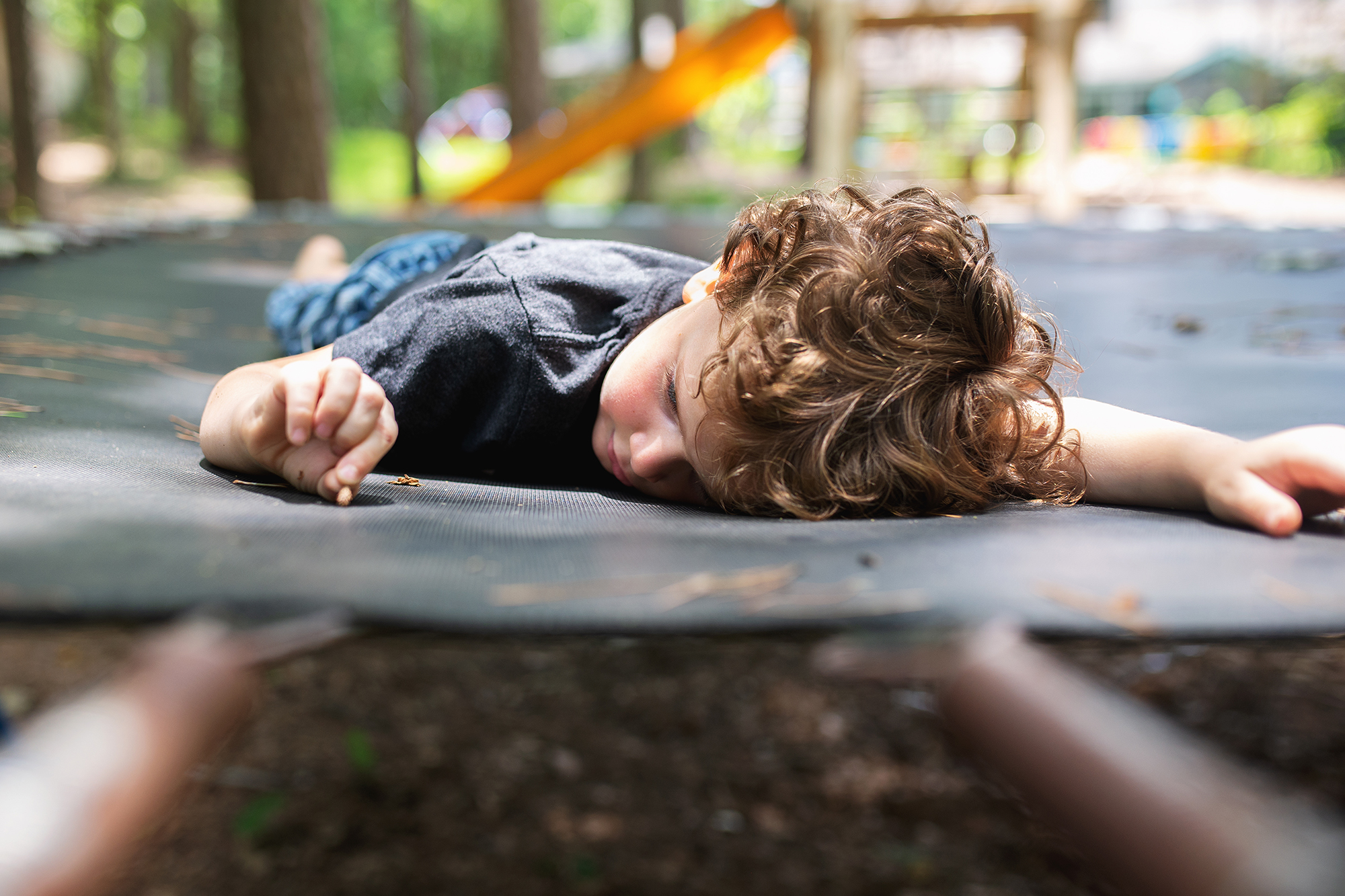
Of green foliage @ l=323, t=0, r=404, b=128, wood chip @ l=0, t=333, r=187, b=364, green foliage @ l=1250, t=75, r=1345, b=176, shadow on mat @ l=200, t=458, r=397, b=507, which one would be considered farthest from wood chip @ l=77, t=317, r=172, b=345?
green foliage @ l=323, t=0, r=404, b=128

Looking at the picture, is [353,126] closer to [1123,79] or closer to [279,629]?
[1123,79]

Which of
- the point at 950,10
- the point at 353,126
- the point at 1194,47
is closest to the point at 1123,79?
the point at 1194,47

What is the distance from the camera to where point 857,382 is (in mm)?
899

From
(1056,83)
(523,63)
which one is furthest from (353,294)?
(523,63)

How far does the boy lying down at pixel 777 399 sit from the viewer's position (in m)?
0.79

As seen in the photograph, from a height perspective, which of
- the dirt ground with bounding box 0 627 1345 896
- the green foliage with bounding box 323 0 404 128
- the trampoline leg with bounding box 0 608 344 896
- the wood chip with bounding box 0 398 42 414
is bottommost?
the dirt ground with bounding box 0 627 1345 896

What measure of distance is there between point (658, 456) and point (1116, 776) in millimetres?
480

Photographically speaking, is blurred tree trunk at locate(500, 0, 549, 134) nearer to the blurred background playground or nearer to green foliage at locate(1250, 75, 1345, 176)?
the blurred background playground

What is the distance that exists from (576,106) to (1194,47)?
16317 millimetres

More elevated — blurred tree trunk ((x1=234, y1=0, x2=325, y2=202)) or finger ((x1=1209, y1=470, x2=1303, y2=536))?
blurred tree trunk ((x1=234, y1=0, x2=325, y2=202))

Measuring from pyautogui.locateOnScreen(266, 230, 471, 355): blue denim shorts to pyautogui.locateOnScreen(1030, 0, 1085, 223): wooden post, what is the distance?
341 cm

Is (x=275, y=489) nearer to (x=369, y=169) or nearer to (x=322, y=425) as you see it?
(x=322, y=425)

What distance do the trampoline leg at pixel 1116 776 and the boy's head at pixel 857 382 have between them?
6.1 inches

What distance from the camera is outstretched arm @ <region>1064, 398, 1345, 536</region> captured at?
2.41ft
